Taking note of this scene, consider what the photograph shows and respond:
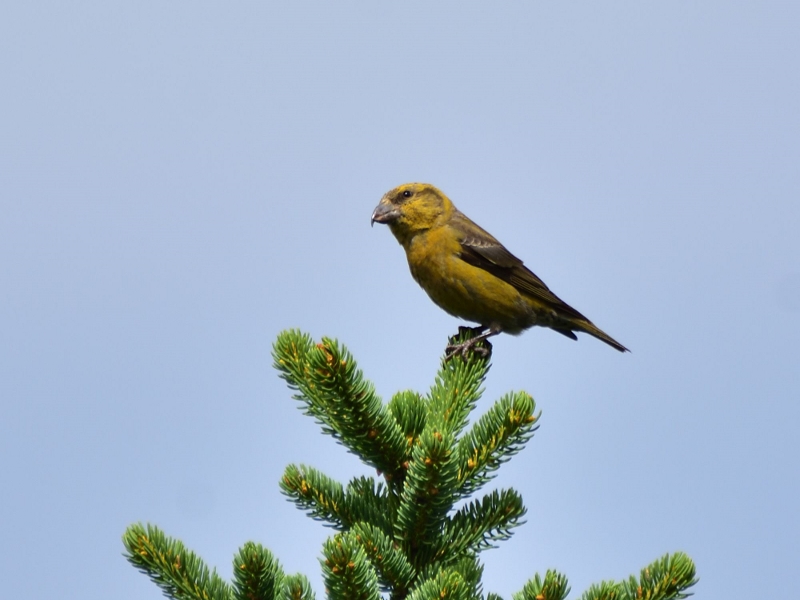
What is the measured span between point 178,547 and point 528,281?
18.5 ft

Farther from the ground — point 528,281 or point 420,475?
point 528,281

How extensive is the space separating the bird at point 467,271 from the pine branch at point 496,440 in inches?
141

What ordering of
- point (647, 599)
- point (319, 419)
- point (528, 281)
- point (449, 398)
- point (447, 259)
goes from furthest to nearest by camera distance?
1. point (528, 281)
2. point (447, 259)
3. point (449, 398)
4. point (319, 419)
5. point (647, 599)

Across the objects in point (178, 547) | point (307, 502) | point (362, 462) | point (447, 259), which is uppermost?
point (447, 259)

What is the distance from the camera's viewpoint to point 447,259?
7.70 m

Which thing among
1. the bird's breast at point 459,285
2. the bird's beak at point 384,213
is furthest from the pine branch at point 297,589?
the bird's beak at point 384,213

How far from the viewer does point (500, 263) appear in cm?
810

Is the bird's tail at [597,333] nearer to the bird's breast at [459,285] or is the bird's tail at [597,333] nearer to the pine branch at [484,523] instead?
the bird's breast at [459,285]

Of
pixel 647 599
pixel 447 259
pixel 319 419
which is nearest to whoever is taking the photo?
pixel 647 599

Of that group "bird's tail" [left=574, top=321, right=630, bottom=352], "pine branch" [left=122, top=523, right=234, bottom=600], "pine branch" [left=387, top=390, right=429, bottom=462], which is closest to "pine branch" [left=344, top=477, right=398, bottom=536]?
"pine branch" [left=387, top=390, right=429, bottom=462]

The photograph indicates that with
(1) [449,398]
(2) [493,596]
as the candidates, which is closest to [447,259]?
(1) [449,398]

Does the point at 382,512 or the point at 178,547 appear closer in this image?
the point at 178,547

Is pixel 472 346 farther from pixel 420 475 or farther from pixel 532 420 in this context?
pixel 420 475

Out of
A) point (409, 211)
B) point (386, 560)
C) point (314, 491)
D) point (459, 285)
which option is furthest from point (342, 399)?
point (409, 211)
